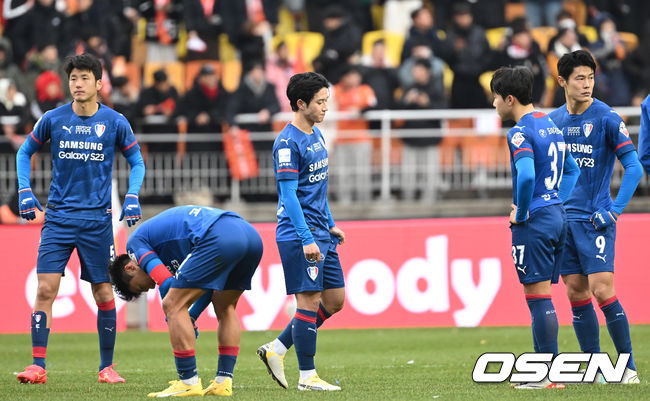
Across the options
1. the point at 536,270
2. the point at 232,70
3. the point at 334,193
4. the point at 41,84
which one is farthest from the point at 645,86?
the point at 536,270

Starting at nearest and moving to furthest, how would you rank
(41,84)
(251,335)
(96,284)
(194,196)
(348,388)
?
1. (348,388)
2. (96,284)
3. (251,335)
4. (194,196)
5. (41,84)

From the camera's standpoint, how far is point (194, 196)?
645 inches

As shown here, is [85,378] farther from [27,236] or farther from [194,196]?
[194,196]

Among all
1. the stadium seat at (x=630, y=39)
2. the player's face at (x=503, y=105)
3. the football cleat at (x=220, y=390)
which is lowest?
the football cleat at (x=220, y=390)

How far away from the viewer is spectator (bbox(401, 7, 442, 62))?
1848 cm

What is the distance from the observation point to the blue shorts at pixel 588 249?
864 centimetres

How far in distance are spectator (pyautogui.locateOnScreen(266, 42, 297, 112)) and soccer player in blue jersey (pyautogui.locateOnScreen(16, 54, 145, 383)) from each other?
348 inches

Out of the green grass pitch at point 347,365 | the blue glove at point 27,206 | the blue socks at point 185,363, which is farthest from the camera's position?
the blue glove at point 27,206

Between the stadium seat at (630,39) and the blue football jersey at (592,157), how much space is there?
35.1ft

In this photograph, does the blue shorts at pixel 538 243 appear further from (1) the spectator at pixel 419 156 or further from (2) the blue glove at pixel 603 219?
(1) the spectator at pixel 419 156

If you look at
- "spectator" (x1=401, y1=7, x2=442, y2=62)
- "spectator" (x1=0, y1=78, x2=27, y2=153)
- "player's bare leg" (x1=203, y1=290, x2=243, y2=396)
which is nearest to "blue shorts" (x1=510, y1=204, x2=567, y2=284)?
"player's bare leg" (x1=203, y1=290, x2=243, y2=396)

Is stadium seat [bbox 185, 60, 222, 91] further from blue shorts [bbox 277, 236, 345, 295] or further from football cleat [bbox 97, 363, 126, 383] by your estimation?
blue shorts [bbox 277, 236, 345, 295]

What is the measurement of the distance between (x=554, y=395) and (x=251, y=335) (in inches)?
271

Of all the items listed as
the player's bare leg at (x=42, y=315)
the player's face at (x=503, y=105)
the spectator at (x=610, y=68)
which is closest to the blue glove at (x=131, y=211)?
the player's bare leg at (x=42, y=315)
